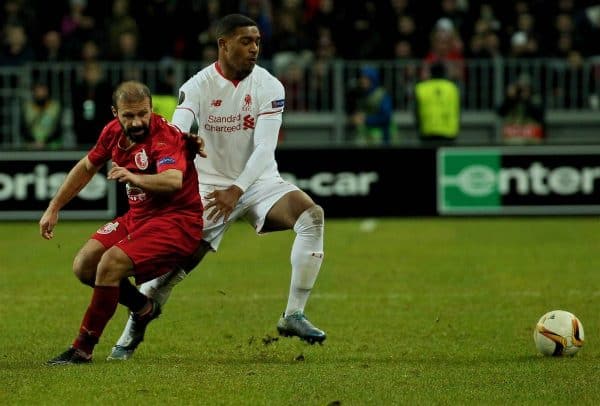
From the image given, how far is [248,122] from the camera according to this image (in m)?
8.70

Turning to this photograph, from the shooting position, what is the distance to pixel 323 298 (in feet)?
38.0

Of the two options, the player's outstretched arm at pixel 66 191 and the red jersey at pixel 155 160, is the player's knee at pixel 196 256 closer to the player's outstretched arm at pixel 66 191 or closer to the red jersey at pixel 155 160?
the red jersey at pixel 155 160

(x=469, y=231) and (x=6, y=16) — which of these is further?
(x=6, y=16)

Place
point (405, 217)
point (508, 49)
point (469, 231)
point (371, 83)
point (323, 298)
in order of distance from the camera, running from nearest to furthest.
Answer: point (323, 298) → point (469, 231) → point (405, 217) → point (371, 83) → point (508, 49)

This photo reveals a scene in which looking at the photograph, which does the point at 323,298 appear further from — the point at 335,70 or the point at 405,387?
the point at 335,70

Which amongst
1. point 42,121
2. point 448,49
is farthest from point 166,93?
point 448,49

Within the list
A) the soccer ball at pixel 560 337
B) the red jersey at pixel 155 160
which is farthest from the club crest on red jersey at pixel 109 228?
the soccer ball at pixel 560 337

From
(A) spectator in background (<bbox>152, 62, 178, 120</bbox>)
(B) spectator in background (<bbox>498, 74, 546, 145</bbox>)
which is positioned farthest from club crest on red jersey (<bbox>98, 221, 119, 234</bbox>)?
(B) spectator in background (<bbox>498, 74, 546, 145</bbox>)

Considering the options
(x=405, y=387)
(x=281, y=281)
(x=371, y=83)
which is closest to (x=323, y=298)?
(x=281, y=281)

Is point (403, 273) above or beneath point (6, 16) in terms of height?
beneath

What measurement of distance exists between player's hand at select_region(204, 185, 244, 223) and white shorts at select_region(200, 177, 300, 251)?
0.99 feet

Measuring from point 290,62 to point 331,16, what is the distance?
1361mm

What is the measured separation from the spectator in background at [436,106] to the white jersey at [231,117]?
437 inches

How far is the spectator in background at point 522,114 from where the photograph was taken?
829 inches
